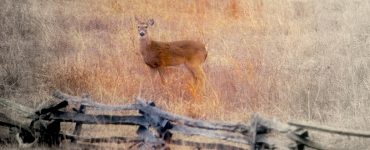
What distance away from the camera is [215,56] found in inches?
457

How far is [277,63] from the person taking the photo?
10.9 m

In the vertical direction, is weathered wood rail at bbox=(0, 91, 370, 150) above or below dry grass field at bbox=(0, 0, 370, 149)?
below

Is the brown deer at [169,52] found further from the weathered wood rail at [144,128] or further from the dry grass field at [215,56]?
the weathered wood rail at [144,128]

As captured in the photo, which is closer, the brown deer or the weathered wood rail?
the weathered wood rail

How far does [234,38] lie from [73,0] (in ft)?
16.8

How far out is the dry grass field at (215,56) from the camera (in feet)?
30.9

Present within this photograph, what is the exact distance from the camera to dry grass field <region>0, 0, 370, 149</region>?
9406 mm

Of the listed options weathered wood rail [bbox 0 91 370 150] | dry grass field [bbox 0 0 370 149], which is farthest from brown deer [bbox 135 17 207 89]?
weathered wood rail [bbox 0 91 370 150]

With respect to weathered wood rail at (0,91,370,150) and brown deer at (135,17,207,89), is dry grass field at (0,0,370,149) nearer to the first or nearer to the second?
brown deer at (135,17,207,89)

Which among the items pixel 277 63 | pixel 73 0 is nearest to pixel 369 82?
pixel 277 63

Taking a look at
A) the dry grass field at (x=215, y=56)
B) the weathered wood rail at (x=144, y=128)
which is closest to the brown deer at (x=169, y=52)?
the dry grass field at (x=215, y=56)

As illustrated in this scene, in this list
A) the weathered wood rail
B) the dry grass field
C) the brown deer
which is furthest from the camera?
the brown deer

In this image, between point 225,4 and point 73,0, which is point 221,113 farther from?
point 73,0

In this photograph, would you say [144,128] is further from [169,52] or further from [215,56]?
[215,56]
